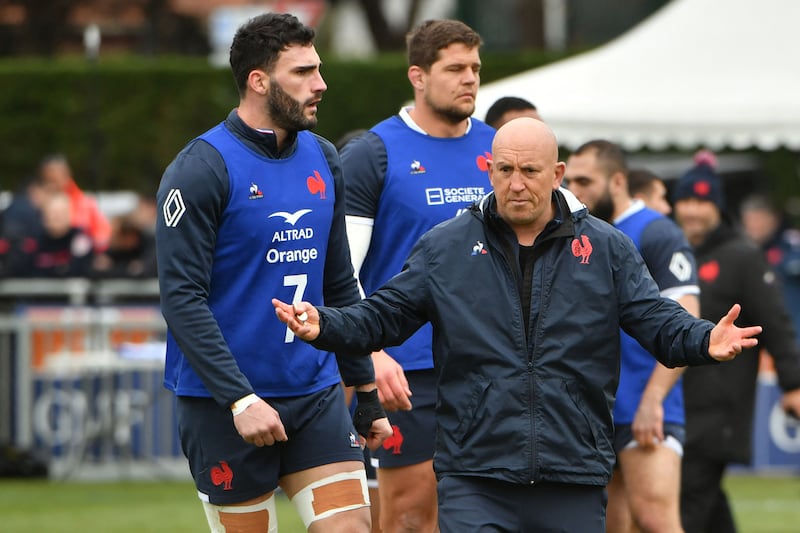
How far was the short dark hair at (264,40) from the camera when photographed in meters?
6.46

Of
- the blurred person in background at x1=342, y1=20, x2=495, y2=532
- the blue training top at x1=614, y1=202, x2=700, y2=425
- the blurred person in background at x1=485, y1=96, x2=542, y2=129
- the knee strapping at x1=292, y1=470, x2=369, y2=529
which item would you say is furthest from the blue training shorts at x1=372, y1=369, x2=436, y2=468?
the blurred person in background at x1=485, y1=96, x2=542, y2=129

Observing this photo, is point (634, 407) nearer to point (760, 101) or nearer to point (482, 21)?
point (760, 101)

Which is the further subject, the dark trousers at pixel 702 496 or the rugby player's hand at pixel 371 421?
the dark trousers at pixel 702 496

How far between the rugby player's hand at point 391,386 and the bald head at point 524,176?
1185mm

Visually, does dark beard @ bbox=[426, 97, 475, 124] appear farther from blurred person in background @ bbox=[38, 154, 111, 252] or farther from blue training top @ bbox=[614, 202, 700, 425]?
blurred person in background @ bbox=[38, 154, 111, 252]

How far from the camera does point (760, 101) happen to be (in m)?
15.5

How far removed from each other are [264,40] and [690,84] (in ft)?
32.8

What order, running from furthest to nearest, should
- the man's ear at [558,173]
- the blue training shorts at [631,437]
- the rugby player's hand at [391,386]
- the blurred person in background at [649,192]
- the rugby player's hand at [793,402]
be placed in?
the rugby player's hand at [793,402]
the blurred person in background at [649,192]
the blue training shorts at [631,437]
the rugby player's hand at [391,386]
the man's ear at [558,173]

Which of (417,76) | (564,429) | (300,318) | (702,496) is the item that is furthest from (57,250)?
(564,429)

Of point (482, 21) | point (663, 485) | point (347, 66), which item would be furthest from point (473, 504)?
point (482, 21)

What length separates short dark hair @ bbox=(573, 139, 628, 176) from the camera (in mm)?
8789

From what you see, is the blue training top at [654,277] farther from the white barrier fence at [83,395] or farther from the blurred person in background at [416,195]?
the white barrier fence at [83,395]

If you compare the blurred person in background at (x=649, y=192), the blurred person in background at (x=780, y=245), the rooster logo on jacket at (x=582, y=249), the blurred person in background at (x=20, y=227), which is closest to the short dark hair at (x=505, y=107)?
the blurred person in background at (x=649, y=192)

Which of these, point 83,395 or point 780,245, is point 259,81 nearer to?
point 83,395
